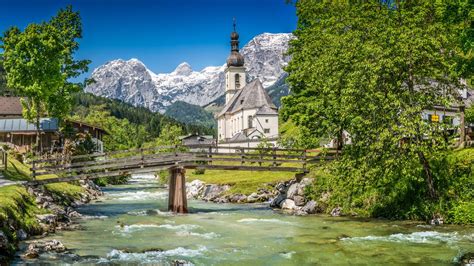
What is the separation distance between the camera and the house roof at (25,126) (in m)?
69.2

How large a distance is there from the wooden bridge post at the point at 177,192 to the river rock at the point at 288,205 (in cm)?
756

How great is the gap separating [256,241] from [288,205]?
14458mm

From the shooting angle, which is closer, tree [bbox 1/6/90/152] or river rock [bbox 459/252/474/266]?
river rock [bbox 459/252/474/266]

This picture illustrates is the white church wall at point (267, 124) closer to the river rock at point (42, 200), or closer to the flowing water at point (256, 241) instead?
the flowing water at point (256, 241)

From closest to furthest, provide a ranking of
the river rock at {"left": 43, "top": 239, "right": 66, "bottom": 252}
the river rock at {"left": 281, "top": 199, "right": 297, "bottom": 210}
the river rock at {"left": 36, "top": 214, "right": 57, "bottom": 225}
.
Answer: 1. the river rock at {"left": 43, "top": 239, "right": 66, "bottom": 252}
2. the river rock at {"left": 36, "top": 214, "right": 57, "bottom": 225}
3. the river rock at {"left": 281, "top": 199, "right": 297, "bottom": 210}

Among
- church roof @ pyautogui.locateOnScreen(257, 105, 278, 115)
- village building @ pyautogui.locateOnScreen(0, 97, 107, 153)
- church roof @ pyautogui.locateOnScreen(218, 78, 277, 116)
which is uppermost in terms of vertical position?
church roof @ pyautogui.locateOnScreen(218, 78, 277, 116)

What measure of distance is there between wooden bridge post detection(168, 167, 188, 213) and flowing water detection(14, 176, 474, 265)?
2.42 meters

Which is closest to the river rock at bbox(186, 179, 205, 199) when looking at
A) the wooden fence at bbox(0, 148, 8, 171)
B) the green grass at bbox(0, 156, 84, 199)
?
the green grass at bbox(0, 156, 84, 199)

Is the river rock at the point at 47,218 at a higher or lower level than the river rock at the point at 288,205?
higher

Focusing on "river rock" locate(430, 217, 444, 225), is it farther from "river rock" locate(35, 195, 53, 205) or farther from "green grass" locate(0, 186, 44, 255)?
"river rock" locate(35, 195, 53, 205)

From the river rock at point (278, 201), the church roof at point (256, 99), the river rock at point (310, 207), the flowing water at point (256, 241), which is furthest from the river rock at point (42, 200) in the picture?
the church roof at point (256, 99)

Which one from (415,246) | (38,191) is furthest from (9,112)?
(415,246)

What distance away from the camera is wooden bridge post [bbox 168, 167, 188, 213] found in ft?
124

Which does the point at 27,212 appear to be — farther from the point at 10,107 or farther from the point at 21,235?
the point at 10,107
